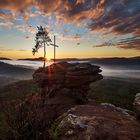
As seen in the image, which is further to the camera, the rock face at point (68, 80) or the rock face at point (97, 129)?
the rock face at point (68, 80)

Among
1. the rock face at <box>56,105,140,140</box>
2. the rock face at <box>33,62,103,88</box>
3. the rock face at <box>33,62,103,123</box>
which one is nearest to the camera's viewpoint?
the rock face at <box>56,105,140,140</box>

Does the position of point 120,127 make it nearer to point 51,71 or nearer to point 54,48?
point 51,71

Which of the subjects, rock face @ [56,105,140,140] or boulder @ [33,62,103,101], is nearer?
rock face @ [56,105,140,140]

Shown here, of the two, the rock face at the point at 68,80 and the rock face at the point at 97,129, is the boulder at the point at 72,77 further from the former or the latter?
the rock face at the point at 97,129

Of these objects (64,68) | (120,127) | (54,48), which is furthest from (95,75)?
(120,127)

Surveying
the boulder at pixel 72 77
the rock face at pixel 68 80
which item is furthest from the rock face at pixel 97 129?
the boulder at pixel 72 77

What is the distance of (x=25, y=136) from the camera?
47.8 ft

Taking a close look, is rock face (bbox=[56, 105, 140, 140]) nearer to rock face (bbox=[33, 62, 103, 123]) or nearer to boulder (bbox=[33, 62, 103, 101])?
rock face (bbox=[33, 62, 103, 123])

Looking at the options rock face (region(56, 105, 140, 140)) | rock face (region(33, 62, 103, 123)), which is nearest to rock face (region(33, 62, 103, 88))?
rock face (region(33, 62, 103, 123))

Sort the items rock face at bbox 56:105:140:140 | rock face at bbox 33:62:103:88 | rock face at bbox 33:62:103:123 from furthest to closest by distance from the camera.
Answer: rock face at bbox 33:62:103:88, rock face at bbox 33:62:103:123, rock face at bbox 56:105:140:140

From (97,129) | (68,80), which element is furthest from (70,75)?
(97,129)

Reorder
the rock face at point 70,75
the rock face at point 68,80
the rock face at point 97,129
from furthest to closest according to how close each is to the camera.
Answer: the rock face at point 70,75 < the rock face at point 68,80 < the rock face at point 97,129

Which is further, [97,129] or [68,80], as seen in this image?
[68,80]

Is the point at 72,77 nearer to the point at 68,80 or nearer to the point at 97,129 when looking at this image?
the point at 68,80
